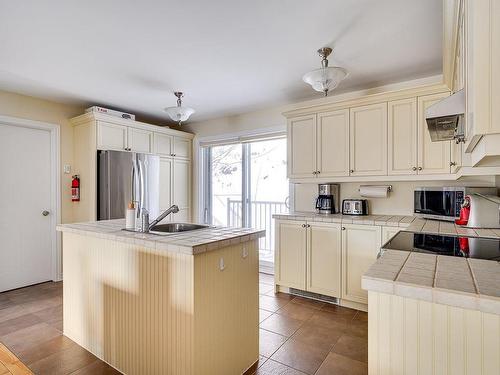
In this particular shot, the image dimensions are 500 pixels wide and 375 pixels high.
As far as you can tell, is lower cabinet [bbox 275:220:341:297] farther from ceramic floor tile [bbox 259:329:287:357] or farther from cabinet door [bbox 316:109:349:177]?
ceramic floor tile [bbox 259:329:287:357]

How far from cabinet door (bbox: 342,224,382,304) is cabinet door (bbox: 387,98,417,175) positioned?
64 centimetres

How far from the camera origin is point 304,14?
188cm

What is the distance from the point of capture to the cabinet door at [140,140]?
3930 millimetres

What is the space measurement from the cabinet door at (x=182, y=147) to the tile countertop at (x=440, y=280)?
396cm

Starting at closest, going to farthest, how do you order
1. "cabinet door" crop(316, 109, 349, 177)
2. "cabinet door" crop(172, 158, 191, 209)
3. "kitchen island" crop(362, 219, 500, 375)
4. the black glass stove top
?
"kitchen island" crop(362, 219, 500, 375)
the black glass stove top
"cabinet door" crop(316, 109, 349, 177)
"cabinet door" crop(172, 158, 191, 209)

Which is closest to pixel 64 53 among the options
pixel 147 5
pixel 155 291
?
pixel 147 5

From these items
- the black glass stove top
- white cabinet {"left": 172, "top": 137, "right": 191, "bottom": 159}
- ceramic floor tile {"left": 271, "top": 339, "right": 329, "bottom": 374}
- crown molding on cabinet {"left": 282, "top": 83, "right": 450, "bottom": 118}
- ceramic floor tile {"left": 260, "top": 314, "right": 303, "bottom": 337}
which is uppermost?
crown molding on cabinet {"left": 282, "top": 83, "right": 450, "bottom": 118}

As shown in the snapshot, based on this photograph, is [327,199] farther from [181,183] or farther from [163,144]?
[163,144]

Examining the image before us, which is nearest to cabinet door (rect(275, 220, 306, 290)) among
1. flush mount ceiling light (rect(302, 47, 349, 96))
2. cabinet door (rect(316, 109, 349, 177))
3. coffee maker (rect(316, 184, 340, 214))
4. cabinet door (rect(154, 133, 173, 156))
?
coffee maker (rect(316, 184, 340, 214))

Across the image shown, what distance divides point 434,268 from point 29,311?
348cm

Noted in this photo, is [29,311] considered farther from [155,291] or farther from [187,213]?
[187,213]

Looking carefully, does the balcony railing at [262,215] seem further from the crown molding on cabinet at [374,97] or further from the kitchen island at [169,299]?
the kitchen island at [169,299]

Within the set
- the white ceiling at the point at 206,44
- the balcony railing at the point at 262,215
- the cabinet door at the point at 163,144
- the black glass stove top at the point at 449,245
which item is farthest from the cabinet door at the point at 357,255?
the cabinet door at the point at 163,144

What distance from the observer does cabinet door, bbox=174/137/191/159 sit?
462 centimetres
